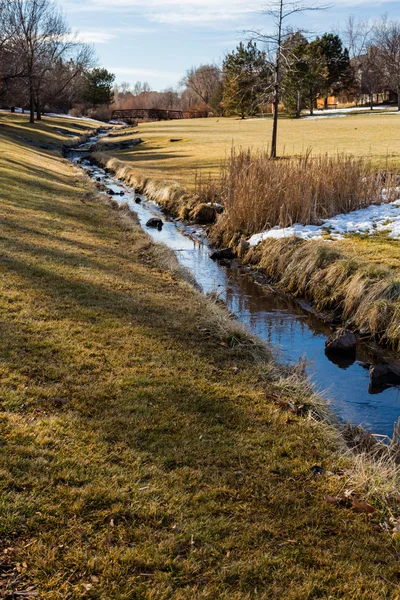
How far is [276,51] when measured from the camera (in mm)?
21188

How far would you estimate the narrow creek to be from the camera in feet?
19.7

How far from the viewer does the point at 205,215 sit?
15734 mm

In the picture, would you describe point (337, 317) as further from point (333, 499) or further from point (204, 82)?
point (204, 82)

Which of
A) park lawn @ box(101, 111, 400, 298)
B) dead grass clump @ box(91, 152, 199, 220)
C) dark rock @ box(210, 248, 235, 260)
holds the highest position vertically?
park lawn @ box(101, 111, 400, 298)

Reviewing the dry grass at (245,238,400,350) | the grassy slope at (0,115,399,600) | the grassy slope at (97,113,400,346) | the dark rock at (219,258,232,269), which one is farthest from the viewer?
the dark rock at (219,258,232,269)

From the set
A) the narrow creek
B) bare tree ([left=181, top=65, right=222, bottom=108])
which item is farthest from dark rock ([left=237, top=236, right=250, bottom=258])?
bare tree ([left=181, top=65, right=222, bottom=108])

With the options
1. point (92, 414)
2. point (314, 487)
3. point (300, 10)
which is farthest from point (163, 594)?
point (300, 10)

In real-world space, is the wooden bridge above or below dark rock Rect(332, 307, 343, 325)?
above

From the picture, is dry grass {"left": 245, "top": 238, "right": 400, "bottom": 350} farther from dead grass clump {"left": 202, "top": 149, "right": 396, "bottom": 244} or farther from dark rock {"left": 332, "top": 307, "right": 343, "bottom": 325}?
dead grass clump {"left": 202, "top": 149, "right": 396, "bottom": 244}

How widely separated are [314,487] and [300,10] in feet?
66.7

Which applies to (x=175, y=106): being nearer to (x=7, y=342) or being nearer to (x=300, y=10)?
(x=300, y=10)

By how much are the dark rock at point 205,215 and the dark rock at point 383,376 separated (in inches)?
383

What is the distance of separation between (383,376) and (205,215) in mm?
10026

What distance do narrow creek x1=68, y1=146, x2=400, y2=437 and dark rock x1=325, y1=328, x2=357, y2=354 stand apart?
126mm
